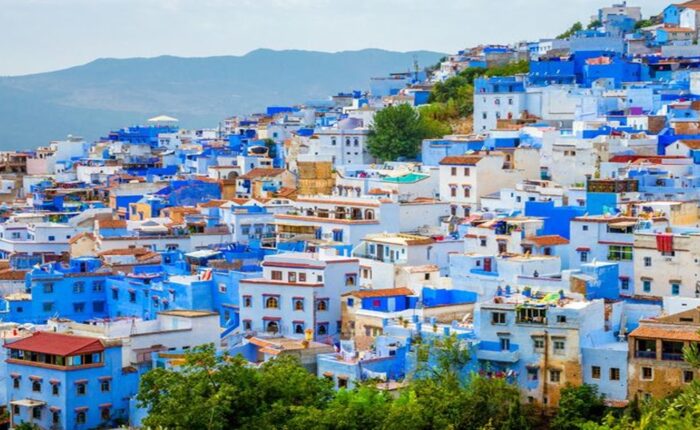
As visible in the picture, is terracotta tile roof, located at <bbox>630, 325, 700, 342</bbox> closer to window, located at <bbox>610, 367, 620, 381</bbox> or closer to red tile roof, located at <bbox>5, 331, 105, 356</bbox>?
window, located at <bbox>610, 367, 620, 381</bbox>

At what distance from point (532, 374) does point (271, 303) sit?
261 inches

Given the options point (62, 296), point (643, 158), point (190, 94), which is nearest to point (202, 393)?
point (62, 296)

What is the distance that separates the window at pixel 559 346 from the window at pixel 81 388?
8515 mm

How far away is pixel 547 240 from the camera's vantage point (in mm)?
31531

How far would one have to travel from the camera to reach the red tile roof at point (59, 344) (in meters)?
27.6

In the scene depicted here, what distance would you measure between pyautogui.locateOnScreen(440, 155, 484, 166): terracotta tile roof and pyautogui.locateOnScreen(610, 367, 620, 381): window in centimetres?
→ 1426

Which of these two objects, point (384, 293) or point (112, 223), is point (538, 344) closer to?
point (384, 293)

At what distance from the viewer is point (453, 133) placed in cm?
4888

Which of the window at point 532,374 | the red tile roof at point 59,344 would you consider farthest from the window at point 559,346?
the red tile roof at point 59,344

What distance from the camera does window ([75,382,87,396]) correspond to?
90.6ft

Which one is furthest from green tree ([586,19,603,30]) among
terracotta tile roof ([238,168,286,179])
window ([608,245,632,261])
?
window ([608,245,632,261])

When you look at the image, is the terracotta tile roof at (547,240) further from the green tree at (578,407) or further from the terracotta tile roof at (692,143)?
the terracotta tile roof at (692,143)

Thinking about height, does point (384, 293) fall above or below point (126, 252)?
below

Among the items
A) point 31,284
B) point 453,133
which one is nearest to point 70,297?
point 31,284
